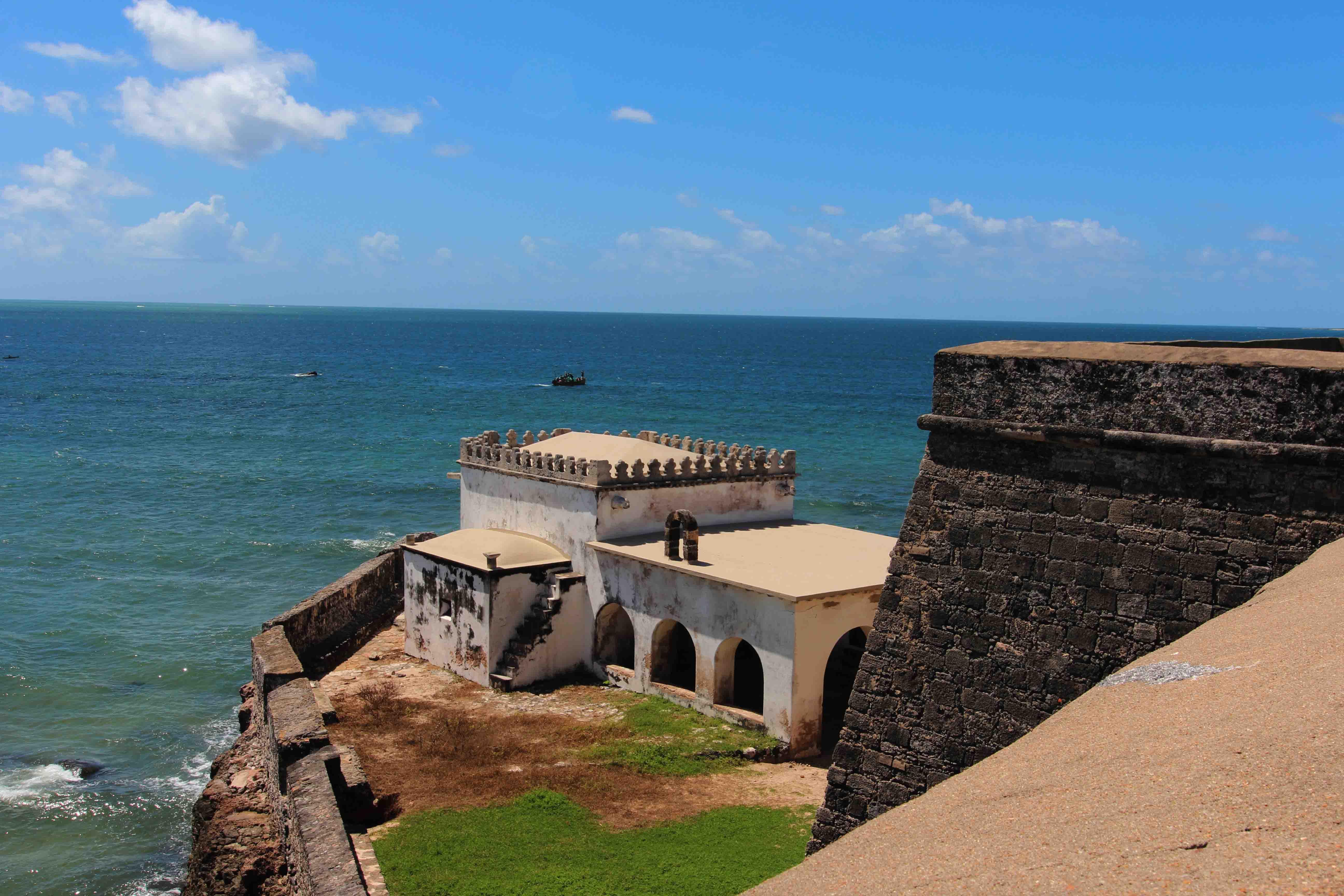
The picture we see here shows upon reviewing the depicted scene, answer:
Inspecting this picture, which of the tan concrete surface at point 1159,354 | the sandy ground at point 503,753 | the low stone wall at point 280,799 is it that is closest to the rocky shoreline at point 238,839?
the low stone wall at point 280,799

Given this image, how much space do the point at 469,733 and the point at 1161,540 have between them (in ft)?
50.9

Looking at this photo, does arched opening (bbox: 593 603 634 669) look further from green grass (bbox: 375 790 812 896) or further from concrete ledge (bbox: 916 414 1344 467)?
concrete ledge (bbox: 916 414 1344 467)

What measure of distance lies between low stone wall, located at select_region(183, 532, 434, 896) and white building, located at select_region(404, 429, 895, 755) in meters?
3.88

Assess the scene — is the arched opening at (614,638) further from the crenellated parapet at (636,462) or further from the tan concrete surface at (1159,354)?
the tan concrete surface at (1159,354)

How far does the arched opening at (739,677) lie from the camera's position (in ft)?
73.2

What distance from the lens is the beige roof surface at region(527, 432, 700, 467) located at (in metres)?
26.6

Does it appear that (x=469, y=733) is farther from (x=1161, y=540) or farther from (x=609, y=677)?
(x=1161, y=540)

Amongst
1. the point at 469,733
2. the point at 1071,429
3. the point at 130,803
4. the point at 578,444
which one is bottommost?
the point at 130,803

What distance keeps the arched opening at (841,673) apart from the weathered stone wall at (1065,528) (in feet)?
39.6

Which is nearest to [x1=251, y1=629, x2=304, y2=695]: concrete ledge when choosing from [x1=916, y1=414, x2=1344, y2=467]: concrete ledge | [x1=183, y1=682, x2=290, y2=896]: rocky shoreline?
[x1=183, y1=682, x2=290, y2=896]: rocky shoreline

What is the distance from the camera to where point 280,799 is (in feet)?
57.7

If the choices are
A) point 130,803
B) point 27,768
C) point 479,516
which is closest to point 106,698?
point 27,768

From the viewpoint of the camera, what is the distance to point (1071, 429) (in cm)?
935

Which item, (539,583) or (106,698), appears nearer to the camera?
(539,583)
